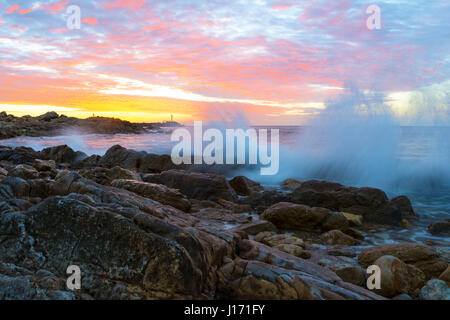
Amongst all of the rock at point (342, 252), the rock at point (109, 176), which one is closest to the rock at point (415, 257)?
the rock at point (342, 252)

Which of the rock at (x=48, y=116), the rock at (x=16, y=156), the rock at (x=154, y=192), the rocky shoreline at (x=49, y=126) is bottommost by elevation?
the rock at (x=154, y=192)

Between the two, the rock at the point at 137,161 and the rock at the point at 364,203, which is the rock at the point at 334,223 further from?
the rock at the point at 137,161

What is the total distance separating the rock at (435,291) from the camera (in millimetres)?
4012

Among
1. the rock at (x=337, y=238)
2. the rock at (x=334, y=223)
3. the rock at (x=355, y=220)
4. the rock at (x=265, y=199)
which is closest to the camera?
the rock at (x=337, y=238)

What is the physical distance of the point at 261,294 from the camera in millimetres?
2898

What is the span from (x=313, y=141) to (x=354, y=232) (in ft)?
41.5

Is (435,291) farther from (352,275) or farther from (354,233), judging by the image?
(354,233)

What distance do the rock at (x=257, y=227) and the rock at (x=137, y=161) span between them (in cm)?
745

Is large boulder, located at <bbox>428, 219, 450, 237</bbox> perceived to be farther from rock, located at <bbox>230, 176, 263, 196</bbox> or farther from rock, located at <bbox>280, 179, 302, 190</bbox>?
rock, located at <bbox>280, 179, 302, 190</bbox>

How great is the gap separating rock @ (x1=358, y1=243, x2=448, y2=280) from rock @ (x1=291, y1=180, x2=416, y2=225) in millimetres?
2826

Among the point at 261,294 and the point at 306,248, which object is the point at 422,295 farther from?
the point at 261,294

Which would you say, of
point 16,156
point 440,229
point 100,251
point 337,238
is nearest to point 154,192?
point 337,238

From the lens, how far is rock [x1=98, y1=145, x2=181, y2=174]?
1421 centimetres

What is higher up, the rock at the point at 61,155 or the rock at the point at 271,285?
the rock at the point at 61,155
